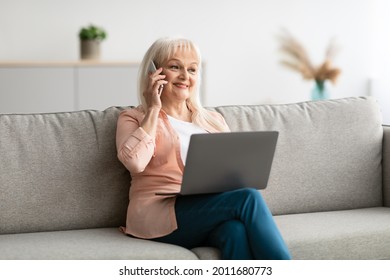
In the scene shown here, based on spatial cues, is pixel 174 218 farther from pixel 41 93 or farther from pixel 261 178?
pixel 41 93

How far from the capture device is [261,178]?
3.03 m

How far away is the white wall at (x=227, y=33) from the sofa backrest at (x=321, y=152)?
3.33 metres

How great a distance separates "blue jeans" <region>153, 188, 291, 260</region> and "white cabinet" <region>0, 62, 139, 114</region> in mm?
3377

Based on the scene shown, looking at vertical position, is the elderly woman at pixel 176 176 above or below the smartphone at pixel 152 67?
below

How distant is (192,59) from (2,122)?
810 millimetres

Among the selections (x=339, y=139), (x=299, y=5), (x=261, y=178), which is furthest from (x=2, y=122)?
(x=299, y=5)

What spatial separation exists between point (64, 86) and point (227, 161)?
3502 mm

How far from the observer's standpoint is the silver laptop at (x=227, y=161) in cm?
287

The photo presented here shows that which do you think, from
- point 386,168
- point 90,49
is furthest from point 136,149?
point 90,49

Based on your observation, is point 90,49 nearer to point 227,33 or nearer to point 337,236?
point 227,33

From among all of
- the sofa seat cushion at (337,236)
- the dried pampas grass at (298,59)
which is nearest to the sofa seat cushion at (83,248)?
the sofa seat cushion at (337,236)

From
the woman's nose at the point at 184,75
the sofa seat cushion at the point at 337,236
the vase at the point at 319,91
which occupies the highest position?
the woman's nose at the point at 184,75

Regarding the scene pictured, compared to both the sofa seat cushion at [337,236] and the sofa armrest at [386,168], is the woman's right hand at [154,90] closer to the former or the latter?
the sofa seat cushion at [337,236]

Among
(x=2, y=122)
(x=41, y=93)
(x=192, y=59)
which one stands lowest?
(x=41, y=93)
